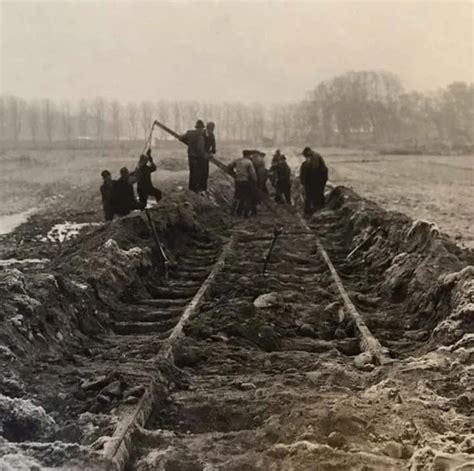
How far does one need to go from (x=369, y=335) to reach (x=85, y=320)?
2698 millimetres

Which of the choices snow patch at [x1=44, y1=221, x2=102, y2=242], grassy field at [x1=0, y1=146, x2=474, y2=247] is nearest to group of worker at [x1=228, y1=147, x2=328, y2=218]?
grassy field at [x1=0, y1=146, x2=474, y2=247]

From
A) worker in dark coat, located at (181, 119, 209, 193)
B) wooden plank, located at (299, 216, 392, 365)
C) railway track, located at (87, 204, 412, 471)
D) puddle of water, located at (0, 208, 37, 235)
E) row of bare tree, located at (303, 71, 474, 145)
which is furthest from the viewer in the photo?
row of bare tree, located at (303, 71, 474, 145)

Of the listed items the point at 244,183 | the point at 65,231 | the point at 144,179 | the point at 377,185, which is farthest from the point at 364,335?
the point at 377,185

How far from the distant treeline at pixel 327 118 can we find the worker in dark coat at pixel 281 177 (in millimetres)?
35492

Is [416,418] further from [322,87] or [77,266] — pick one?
[322,87]

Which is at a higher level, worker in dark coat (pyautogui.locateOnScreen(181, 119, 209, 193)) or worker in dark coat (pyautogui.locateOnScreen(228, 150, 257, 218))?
worker in dark coat (pyautogui.locateOnScreen(181, 119, 209, 193))

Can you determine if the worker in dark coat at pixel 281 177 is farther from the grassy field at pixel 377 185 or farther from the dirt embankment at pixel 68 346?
the dirt embankment at pixel 68 346

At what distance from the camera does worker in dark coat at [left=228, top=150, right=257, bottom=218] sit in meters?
18.2

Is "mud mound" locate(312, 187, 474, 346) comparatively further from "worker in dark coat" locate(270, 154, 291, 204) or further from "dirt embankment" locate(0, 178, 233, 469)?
"worker in dark coat" locate(270, 154, 291, 204)

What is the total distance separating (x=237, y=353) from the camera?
6.71 m

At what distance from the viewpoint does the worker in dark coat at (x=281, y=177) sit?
20594 millimetres

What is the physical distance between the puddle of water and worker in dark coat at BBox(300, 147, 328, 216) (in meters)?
7.02

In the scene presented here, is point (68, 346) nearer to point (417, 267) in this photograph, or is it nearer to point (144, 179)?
point (417, 267)

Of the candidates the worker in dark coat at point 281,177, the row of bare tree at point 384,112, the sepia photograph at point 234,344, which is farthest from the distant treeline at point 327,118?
the sepia photograph at point 234,344
